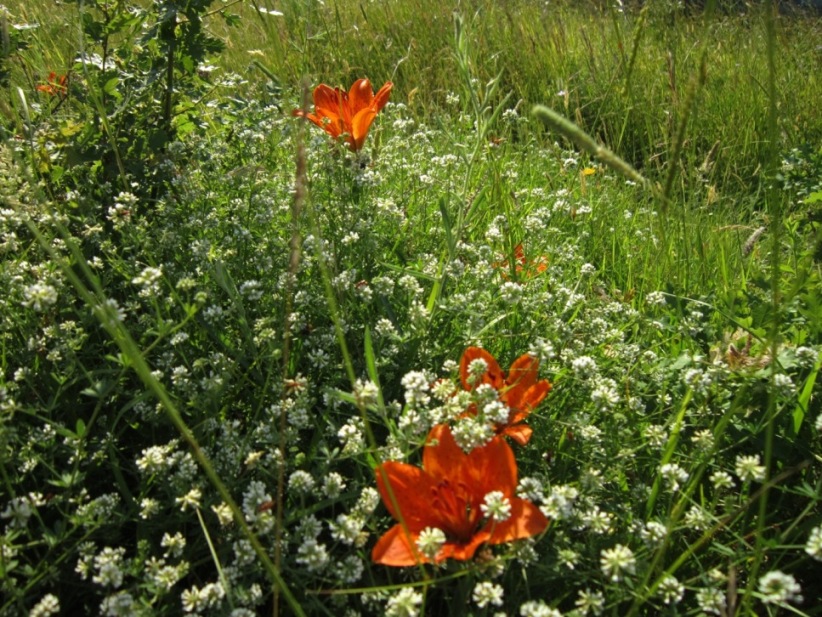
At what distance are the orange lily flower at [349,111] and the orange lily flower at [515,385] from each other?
1.00m

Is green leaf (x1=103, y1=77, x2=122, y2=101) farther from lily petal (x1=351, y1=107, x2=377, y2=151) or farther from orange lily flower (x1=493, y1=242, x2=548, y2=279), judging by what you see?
orange lily flower (x1=493, y1=242, x2=548, y2=279)

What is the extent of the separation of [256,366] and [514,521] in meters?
0.73

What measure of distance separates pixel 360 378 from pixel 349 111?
1.09m

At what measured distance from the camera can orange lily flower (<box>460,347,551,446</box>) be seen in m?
1.58

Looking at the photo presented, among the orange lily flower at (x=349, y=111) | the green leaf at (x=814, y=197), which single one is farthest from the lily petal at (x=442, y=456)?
the green leaf at (x=814, y=197)

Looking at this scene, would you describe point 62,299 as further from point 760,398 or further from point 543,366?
point 760,398

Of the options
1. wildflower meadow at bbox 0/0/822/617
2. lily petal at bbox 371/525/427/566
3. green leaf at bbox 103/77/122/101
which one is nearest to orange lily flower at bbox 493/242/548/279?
wildflower meadow at bbox 0/0/822/617

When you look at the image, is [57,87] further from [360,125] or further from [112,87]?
[360,125]

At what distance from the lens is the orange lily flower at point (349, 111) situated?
2375 mm

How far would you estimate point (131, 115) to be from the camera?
8.27 ft

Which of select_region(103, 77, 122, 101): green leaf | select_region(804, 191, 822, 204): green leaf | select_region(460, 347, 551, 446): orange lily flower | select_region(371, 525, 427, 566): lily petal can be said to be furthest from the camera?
select_region(103, 77, 122, 101): green leaf

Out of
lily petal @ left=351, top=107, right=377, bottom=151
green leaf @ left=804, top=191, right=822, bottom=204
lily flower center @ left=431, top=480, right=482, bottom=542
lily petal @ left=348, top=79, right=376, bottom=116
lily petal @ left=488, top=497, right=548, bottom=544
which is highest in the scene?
lily petal @ left=348, top=79, right=376, bottom=116

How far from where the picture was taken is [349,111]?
2.46 meters

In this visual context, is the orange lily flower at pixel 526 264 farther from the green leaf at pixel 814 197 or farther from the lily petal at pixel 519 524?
the lily petal at pixel 519 524
